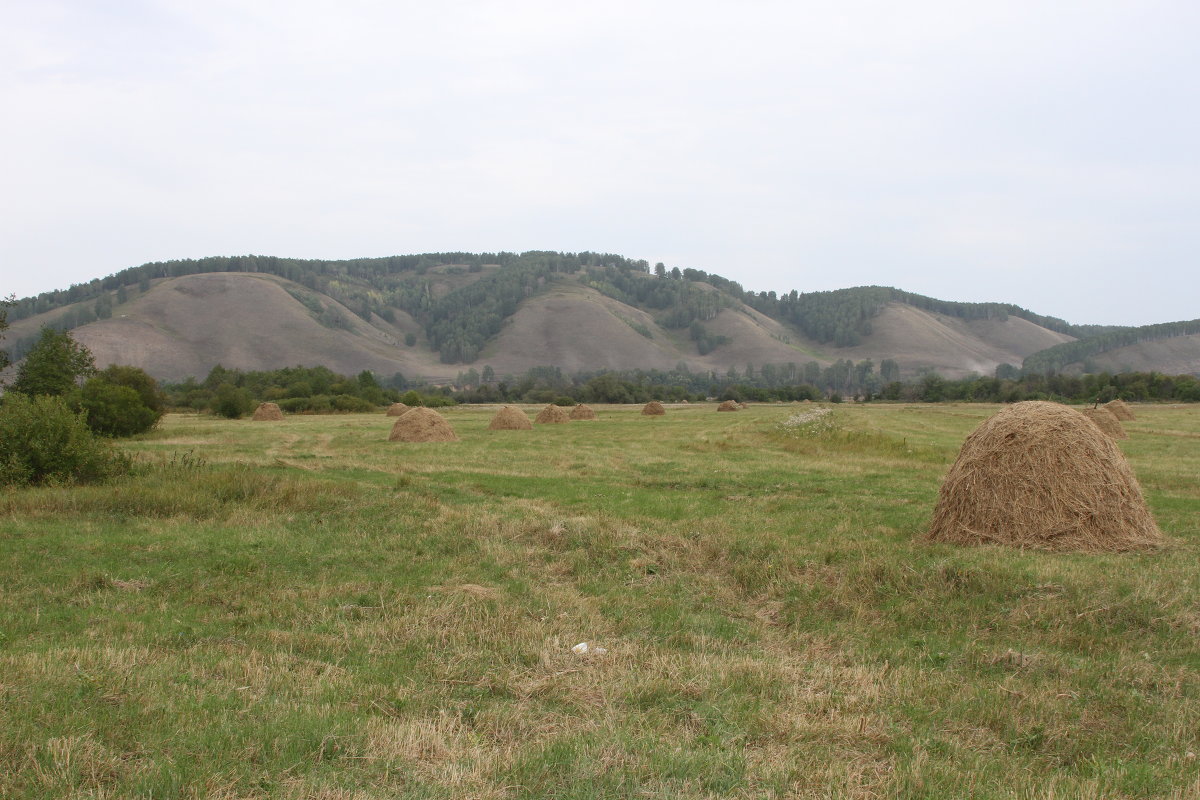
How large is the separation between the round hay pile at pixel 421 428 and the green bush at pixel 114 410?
45.2ft

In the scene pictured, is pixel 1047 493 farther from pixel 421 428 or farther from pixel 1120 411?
pixel 1120 411

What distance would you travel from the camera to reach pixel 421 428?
35.3m

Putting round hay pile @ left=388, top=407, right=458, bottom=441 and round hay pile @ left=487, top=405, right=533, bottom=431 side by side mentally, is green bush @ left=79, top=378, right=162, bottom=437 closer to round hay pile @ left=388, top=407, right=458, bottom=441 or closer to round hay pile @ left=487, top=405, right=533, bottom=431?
round hay pile @ left=388, top=407, right=458, bottom=441

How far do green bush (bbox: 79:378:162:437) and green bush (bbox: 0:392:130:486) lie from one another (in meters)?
19.7

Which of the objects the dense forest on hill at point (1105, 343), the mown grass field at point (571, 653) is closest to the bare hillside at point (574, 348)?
the dense forest on hill at point (1105, 343)

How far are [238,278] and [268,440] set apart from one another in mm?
173129

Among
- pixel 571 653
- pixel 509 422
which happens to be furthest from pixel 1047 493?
pixel 509 422

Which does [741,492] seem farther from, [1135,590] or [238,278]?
[238,278]

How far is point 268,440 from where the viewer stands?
35375mm

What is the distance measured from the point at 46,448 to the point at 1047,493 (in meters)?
21.4

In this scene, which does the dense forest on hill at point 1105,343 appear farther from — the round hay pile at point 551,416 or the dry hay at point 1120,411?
the round hay pile at point 551,416

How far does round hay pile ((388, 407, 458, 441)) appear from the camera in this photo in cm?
3516

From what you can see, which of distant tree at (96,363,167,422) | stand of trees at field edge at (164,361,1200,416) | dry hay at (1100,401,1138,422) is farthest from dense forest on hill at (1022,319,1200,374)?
distant tree at (96,363,167,422)

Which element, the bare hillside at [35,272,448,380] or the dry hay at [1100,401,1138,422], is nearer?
the dry hay at [1100,401,1138,422]
